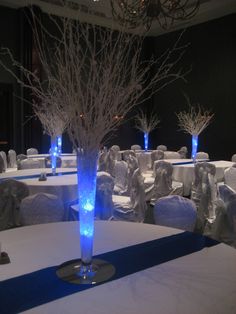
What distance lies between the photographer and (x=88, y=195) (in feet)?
5.39

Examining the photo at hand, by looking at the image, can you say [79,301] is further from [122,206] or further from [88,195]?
[122,206]

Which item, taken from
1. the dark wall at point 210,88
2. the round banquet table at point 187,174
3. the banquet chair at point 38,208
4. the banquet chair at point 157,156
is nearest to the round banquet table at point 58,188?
the banquet chair at point 38,208

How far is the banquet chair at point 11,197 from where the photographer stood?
3.61 m

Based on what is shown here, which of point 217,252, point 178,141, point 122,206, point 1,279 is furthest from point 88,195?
point 178,141

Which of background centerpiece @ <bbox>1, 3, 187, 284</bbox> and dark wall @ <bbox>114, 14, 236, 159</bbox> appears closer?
background centerpiece @ <bbox>1, 3, 187, 284</bbox>

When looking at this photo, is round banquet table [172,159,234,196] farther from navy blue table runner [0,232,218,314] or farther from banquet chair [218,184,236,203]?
navy blue table runner [0,232,218,314]

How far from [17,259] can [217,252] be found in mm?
1024

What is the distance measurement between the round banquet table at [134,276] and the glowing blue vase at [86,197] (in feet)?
0.57

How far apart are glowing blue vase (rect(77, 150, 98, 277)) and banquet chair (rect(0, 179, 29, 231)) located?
2.09m

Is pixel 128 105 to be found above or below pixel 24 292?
above

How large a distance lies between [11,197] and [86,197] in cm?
222

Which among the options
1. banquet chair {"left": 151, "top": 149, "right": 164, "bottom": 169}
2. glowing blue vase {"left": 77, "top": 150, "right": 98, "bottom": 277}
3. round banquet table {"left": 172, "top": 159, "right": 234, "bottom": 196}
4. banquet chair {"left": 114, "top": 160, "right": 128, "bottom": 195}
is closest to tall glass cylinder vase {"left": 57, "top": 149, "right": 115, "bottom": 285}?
glowing blue vase {"left": 77, "top": 150, "right": 98, "bottom": 277}

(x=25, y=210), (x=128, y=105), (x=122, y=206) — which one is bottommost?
(x=122, y=206)

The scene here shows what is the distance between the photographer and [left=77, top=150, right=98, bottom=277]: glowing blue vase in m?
1.61
